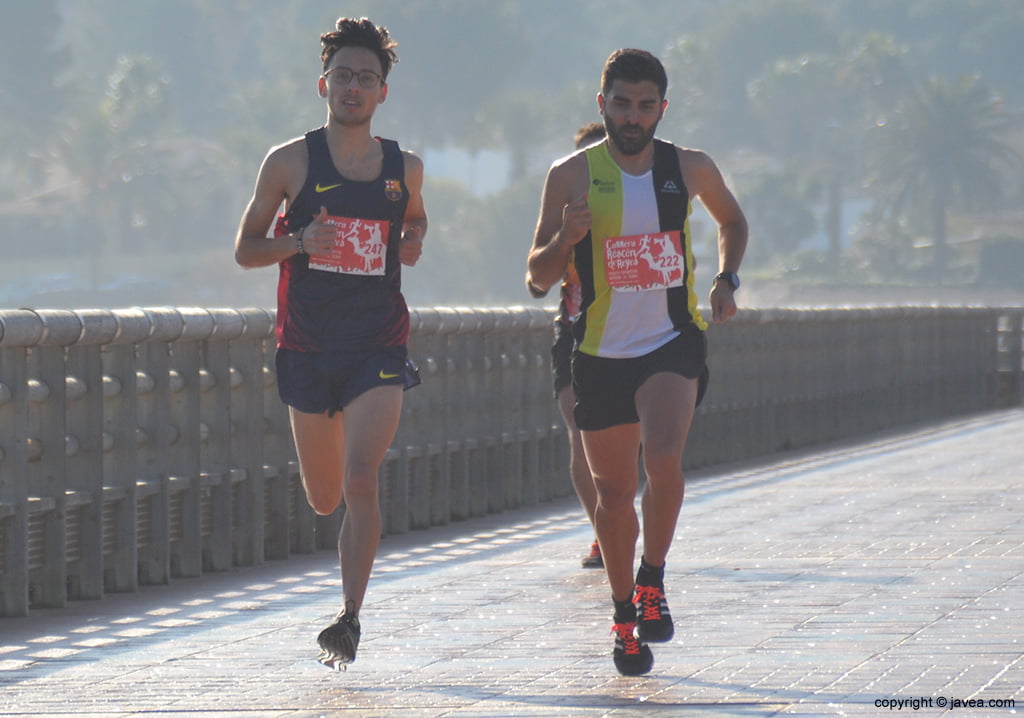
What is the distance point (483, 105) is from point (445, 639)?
505ft

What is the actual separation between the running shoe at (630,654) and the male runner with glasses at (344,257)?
2.68ft

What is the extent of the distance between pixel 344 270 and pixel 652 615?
4.31 feet

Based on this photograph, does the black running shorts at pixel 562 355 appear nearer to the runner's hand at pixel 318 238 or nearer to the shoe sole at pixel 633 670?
the runner's hand at pixel 318 238

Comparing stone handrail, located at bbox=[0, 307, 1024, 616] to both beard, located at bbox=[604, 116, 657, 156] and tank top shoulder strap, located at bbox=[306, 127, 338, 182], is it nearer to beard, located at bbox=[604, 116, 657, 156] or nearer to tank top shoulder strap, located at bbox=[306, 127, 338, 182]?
tank top shoulder strap, located at bbox=[306, 127, 338, 182]

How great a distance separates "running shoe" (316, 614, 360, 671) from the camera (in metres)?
6.08

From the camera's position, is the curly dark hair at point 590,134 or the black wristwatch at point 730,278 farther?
the curly dark hair at point 590,134

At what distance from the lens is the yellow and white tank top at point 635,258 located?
640cm

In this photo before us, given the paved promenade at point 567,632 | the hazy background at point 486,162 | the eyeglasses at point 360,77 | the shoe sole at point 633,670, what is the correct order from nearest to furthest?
the paved promenade at point 567,632
the shoe sole at point 633,670
the eyeglasses at point 360,77
the hazy background at point 486,162

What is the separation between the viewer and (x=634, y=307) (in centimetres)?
646

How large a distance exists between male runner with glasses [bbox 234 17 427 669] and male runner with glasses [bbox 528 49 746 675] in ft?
1.58

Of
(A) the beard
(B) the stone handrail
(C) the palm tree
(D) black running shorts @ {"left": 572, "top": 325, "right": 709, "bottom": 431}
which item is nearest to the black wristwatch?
(D) black running shorts @ {"left": 572, "top": 325, "right": 709, "bottom": 431}

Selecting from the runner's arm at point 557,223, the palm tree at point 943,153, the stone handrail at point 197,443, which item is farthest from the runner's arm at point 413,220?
the palm tree at point 943,153

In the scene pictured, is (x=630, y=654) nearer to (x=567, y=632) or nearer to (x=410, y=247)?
(x=567, y=632)

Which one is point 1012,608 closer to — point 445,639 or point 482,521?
point 445,639
